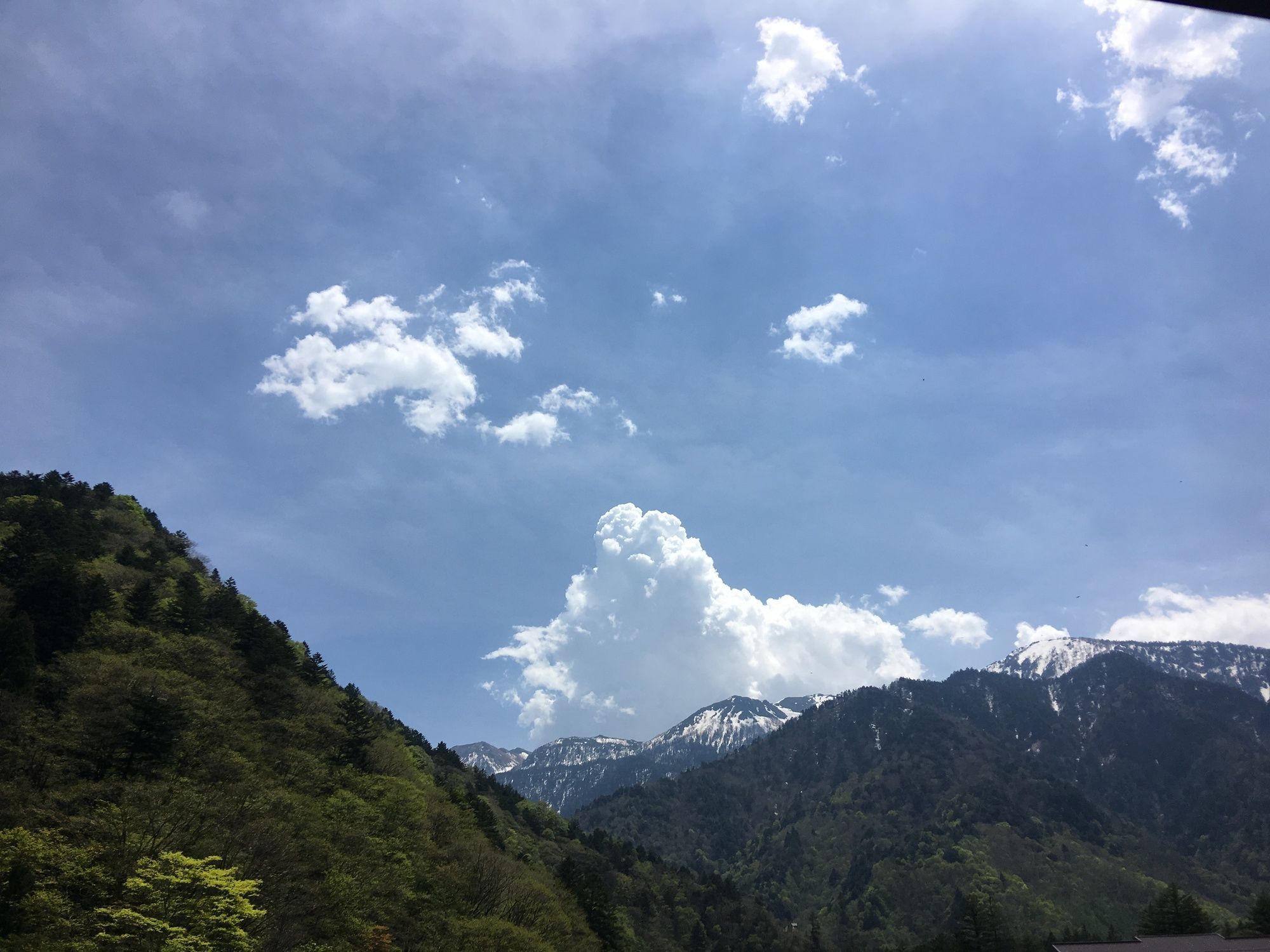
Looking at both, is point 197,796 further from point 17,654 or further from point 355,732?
point 355,732

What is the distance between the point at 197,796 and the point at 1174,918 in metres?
141

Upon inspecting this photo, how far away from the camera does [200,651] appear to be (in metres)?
65.4

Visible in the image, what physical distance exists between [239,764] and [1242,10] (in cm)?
6254

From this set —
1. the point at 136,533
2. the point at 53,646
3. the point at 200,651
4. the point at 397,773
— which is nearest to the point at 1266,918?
the point at 397,773

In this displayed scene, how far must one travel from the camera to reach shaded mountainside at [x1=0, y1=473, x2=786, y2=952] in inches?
1313

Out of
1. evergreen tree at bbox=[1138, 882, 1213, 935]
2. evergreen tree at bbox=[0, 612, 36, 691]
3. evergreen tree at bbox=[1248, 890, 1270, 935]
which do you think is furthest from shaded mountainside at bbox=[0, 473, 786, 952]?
evergreen tree at bbox=[1248, 890, 1270, 935]

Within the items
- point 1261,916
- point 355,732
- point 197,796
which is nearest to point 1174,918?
point 1261,916

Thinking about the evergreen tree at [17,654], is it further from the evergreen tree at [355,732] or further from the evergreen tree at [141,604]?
the evergreen tree at [355,732]

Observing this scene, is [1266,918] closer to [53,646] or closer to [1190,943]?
[1190,943]

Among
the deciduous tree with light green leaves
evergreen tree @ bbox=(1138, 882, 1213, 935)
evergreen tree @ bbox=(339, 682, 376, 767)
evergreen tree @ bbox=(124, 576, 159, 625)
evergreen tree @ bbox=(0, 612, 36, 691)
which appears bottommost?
evergreen tree @ bbox=(1138, 882, 1213, 935)

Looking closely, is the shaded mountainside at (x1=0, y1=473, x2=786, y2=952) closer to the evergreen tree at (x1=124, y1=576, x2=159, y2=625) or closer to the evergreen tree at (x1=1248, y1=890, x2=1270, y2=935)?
the evergreen tree at (x1=124, y1=576, x2=159, y2=625)

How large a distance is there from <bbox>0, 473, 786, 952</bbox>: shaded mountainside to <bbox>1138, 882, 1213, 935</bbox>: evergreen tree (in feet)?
288

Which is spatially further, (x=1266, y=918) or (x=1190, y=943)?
(x=1266, y=918)

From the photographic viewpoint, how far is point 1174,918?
366ft
